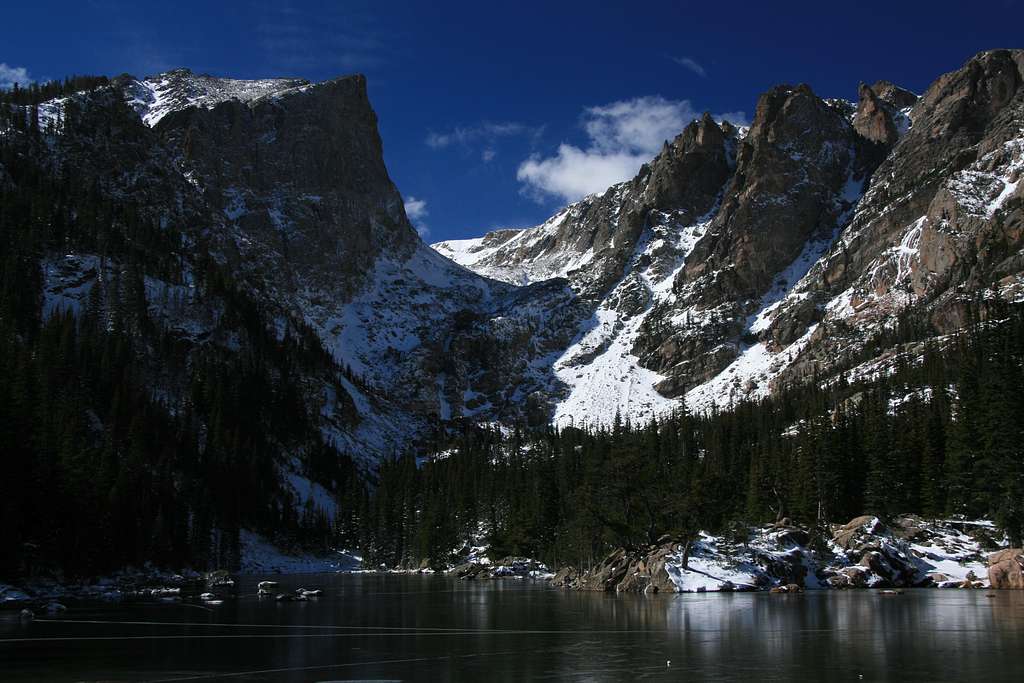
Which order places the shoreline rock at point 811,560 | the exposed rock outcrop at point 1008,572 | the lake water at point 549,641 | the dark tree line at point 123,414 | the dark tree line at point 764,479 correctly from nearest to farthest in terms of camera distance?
the lake water at point 549,641 < the exposed rock outcrop at point 1008,572 < the shoreline rock at point 811,560 < the dark tree line at point 123,414 < the dark tree line at point 764,479

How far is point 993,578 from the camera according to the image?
64000 mm

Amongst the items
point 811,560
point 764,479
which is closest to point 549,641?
point 811,560

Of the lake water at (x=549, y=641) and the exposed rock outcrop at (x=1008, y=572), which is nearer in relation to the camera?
the lake water at (x=549, y=641)

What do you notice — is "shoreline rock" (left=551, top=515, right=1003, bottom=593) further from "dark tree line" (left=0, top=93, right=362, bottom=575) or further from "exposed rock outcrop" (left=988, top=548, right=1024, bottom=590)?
"dark tree line" (left=0, top=93, right=362, bottom=575)

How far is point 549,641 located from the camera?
125 ft

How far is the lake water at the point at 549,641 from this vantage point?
28469 mm

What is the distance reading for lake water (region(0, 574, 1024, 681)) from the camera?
93.4 feet

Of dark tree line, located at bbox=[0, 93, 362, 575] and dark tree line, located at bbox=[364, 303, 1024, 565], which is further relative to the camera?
dark tree line, located at bbox=[364, 303, 1024, 565]

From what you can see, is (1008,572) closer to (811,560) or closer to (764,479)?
(811,560)

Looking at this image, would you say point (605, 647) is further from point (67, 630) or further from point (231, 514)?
point (231, 514)

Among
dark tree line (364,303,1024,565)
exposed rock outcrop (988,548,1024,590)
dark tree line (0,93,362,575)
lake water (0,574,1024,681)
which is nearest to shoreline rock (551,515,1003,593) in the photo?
exposed rock outcrop (988,548,1024,590)

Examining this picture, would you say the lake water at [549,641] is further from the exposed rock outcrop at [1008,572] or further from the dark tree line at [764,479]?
the dark tree line at [764,479]

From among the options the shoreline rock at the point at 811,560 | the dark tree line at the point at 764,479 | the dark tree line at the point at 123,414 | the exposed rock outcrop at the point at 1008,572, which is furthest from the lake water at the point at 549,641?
the dark tree line at the point at 764,479

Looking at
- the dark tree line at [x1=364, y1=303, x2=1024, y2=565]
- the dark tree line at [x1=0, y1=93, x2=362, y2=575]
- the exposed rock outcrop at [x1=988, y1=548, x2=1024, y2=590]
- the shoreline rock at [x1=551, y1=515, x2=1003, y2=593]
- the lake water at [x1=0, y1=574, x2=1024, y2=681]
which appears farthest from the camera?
the dark tree line at [x1=364, y1=303, x2=1024, y2=565]
